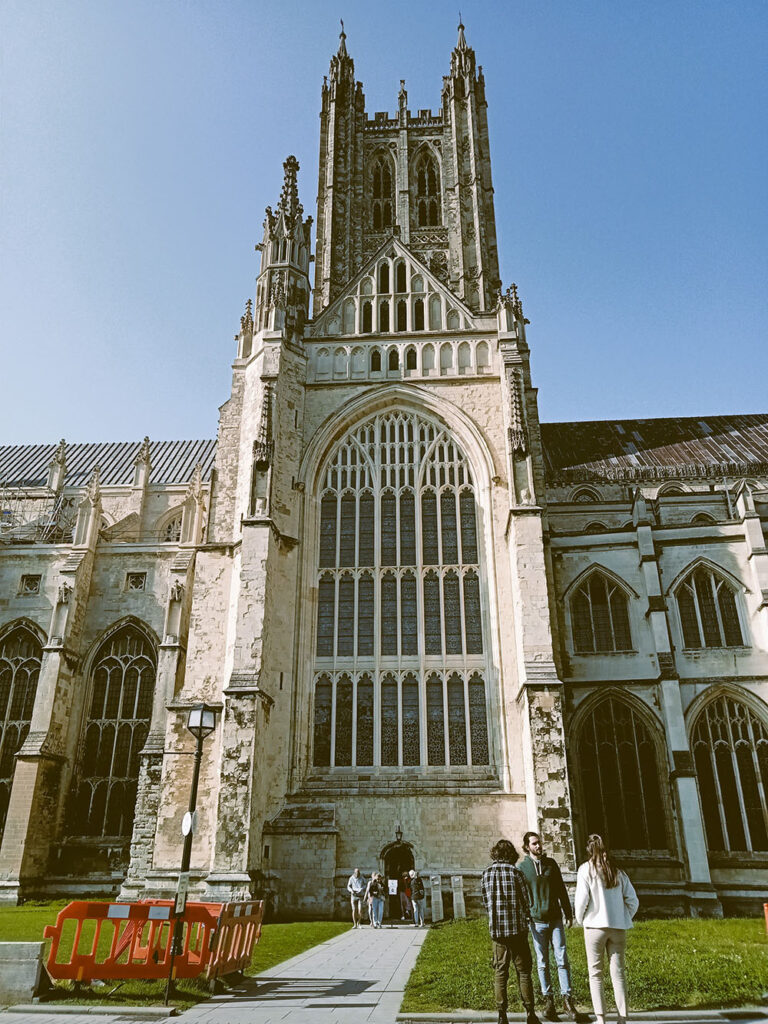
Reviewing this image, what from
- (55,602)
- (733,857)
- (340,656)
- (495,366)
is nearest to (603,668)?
(733,857)

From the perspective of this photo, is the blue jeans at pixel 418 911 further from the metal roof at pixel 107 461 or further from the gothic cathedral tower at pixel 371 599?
the metal roof at pixel 107 461

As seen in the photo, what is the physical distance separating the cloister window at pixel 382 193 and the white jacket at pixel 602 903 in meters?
33.9

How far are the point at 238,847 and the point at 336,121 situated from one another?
33.9m

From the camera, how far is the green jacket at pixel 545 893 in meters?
8.05

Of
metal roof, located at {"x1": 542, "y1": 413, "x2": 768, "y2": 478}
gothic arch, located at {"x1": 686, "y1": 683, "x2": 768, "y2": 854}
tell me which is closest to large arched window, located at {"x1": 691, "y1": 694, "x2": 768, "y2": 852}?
gothic arch, located at {"x1": 686, "y1": 683, "x2": 768, "y2": 854}

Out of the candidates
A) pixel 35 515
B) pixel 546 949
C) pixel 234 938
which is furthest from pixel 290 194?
pixel 546 949

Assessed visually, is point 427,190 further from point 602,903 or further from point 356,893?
point 602,903

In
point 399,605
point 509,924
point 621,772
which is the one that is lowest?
point 509,924

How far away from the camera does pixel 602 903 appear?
6641mm

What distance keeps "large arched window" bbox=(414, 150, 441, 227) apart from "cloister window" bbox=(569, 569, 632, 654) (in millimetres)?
20469

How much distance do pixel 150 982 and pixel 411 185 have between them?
35568 mm

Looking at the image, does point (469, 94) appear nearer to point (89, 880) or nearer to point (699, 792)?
point (699, 792)

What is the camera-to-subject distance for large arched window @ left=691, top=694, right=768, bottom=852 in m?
20.3

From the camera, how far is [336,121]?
38.6m
